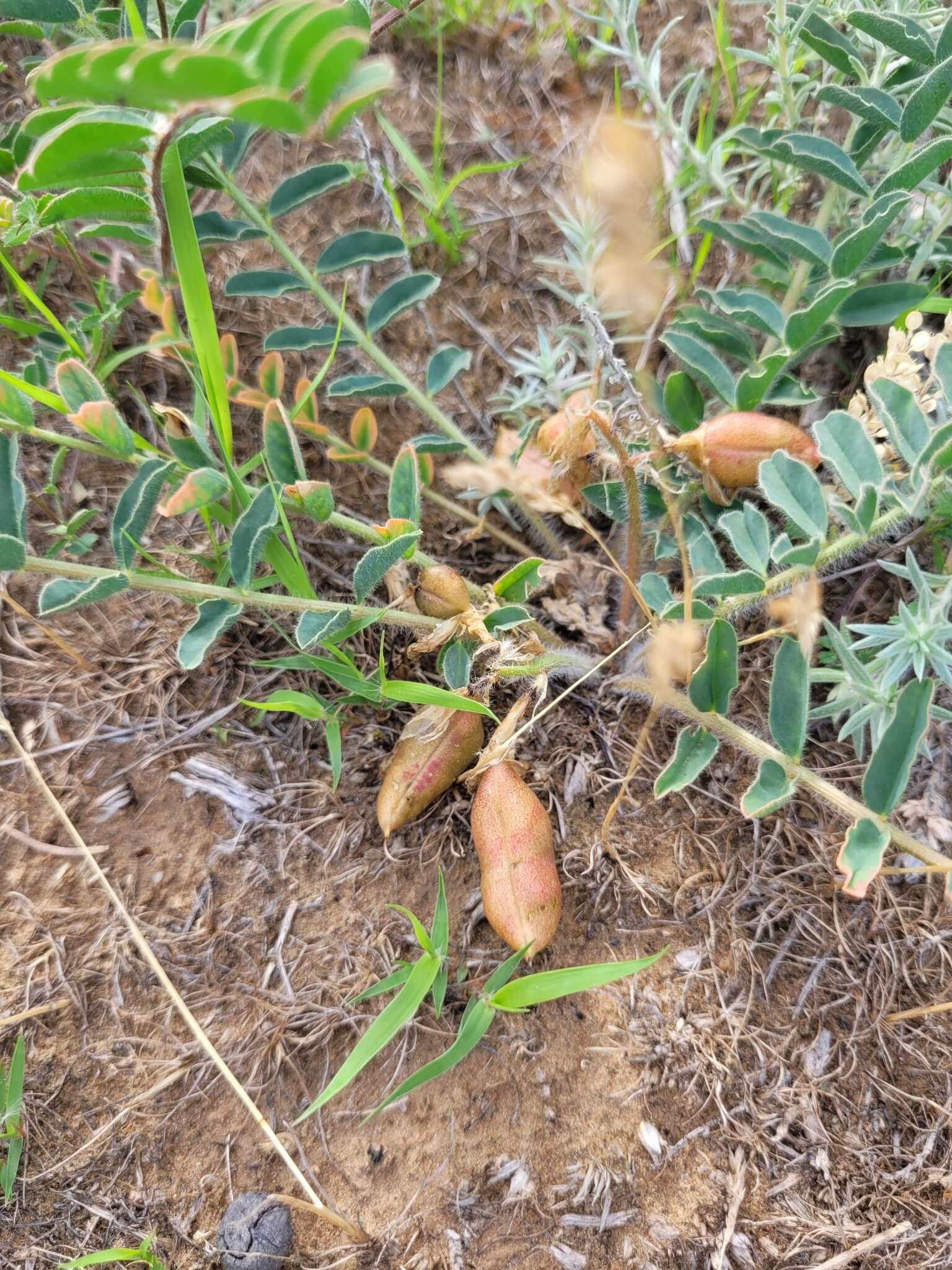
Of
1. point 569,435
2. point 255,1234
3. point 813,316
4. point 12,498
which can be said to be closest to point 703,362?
point 813,316

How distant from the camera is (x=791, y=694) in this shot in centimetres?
124

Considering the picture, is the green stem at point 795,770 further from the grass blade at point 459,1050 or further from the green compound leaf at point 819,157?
the green compound leaf at point 819,157

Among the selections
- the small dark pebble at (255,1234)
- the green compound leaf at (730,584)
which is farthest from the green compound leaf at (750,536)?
the small dark pebble at (255,1234)

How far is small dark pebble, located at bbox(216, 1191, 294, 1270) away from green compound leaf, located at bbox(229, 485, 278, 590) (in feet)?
3.52

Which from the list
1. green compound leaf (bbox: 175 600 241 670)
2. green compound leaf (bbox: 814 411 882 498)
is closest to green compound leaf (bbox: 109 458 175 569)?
green compound leaf (bbox: 175 600 241 670)

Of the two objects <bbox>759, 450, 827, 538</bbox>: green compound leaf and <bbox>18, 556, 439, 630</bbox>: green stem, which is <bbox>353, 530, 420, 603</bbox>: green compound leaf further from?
<bbox>759, 450, 827, 538</bbox>: green compound leaf

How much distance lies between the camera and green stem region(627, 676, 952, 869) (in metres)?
1.20

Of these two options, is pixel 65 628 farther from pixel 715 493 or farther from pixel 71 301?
pixel 715 493

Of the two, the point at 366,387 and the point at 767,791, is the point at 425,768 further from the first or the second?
the point at 366,387

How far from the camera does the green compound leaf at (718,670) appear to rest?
4.37 ft

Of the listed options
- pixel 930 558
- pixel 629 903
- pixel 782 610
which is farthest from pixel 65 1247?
pixel 930 558

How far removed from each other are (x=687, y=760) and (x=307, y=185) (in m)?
1.37

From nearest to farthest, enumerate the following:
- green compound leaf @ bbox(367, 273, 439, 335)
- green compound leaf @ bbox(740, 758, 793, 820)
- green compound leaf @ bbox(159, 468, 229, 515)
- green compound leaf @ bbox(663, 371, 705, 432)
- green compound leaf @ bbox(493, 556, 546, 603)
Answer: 1. green compound leaf @ bbox(740, 758, 793, 820)
2. green compound leaf @ bbox(159, 468, 229, 515)
3. green compound leaf @ bbox(493, 556, 546, 603)
4. green compound leaf @ bbox(663, 371, 705, 432)
5. green compound leaf @ bbox(367, 273, 439, 335)

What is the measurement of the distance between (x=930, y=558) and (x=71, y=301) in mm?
2103
